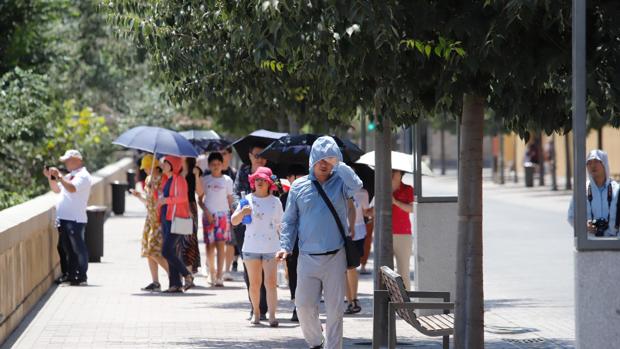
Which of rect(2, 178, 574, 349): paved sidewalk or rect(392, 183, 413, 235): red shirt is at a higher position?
rect(392, 183, 413, 235): red shirt

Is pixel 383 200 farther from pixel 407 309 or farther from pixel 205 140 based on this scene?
pixel 205 140

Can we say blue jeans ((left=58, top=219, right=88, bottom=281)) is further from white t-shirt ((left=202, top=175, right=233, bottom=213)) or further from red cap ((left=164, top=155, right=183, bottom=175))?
white t-shirt ((left=202, top=175, right=233, bottom=213))

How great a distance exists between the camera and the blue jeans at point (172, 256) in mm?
16938

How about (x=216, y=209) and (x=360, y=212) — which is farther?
(x=216, y=209)

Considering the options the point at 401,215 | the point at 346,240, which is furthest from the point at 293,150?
the point at 346,240

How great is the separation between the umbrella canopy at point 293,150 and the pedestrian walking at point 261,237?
4.44ft

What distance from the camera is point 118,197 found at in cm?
3631

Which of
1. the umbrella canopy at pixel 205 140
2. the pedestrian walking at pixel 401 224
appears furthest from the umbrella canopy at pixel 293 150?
the umbrella canopy at pixel 205 140

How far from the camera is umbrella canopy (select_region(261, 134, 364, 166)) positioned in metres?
15.1

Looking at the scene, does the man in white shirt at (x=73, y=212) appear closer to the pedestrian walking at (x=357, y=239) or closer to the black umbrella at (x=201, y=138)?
the pedestrian walking at (x=357, y=239)

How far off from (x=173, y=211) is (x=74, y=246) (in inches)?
61.8

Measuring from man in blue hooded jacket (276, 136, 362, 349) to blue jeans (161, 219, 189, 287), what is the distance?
614 cm

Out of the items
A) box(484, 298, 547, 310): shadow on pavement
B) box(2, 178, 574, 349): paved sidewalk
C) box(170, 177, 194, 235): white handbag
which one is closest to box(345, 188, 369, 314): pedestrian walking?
box(2, 178, 574, 349): paved sidewalk

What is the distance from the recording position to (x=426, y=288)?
13.8 meters
